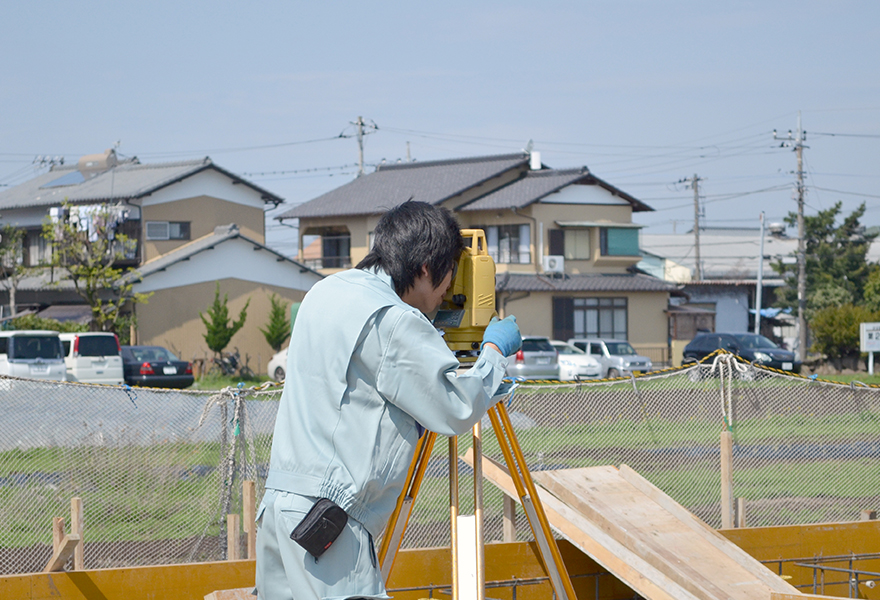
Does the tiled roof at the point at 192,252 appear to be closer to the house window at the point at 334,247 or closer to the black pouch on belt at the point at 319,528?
the house window at the point at 334,247

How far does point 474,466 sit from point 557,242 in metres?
32.9

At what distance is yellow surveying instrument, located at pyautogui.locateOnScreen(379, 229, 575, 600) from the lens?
3.17 meters

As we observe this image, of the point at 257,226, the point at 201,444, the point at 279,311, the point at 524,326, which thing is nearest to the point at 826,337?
the point at 524,326

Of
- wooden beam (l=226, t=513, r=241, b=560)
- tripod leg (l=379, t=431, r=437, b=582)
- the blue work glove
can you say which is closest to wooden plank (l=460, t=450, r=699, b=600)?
tripod leg (l=379, t=431, r=437, b=582)

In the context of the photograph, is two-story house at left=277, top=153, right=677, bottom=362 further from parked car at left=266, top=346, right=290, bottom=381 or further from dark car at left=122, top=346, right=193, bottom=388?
dark car at left=122, top=346, right=193, bottom=388

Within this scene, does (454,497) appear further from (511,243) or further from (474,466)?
(511,243)

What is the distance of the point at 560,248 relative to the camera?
119 feet

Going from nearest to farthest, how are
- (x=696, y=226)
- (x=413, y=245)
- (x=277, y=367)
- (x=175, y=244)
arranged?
(x=413, y=245) → (x=277, y=367) → (x=175, y=244) → (x=696, y=226)

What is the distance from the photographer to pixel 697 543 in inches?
191

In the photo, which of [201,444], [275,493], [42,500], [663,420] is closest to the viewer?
[275,493]

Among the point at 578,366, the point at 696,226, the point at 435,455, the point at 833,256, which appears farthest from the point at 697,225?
→ the point at 435,455

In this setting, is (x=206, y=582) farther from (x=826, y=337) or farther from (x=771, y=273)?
(x=771, y=273)

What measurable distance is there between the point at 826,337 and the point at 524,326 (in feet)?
37.2

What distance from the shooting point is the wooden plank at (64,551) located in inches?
165
